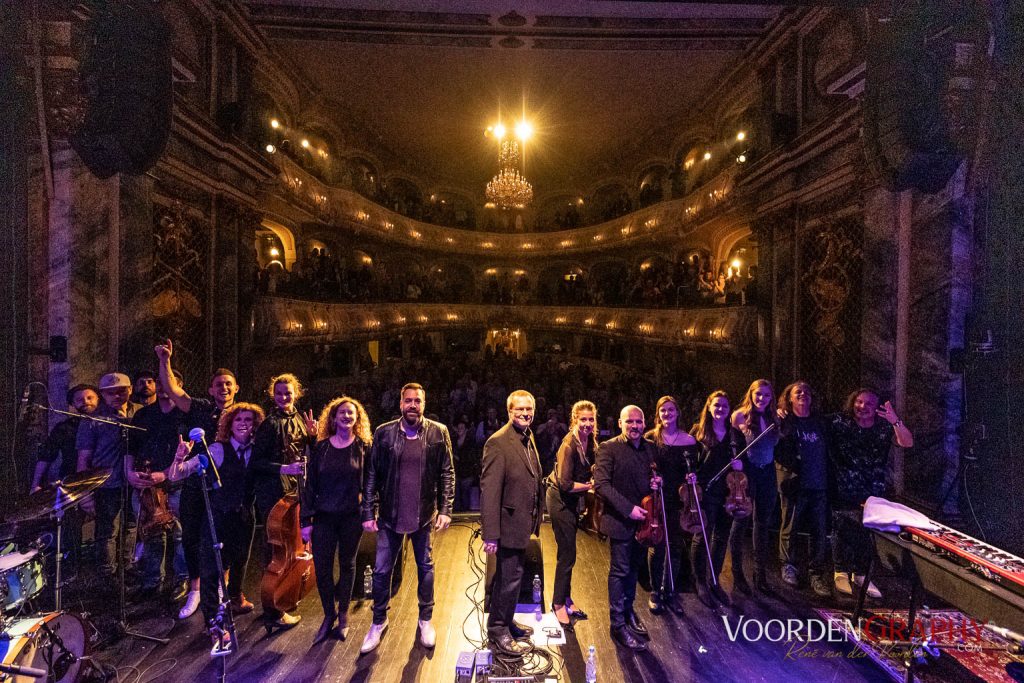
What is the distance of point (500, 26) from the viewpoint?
838 centimetres

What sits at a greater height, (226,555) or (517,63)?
(517,63)

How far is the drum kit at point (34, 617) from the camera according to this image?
101 inches

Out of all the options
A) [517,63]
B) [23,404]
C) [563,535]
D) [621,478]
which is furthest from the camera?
[517,63]

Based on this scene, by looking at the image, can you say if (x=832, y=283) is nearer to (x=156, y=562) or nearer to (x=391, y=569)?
(x=391, y=569)

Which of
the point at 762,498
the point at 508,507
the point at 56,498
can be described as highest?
the point at 56,498

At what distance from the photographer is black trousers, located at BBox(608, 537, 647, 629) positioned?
398 cm

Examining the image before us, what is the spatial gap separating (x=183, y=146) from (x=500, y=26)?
6043 millimetres

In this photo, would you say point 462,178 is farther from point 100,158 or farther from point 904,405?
point 904,405

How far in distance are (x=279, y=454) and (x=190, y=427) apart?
1.19 m

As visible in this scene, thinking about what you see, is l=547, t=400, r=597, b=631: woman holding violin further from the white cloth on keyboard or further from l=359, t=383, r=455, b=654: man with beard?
the white cloth on keyboard

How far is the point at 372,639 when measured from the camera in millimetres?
3836

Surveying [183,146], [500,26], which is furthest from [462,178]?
[183,146]

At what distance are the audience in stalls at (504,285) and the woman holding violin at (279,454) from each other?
6303mm

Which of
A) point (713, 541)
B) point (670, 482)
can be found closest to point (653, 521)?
point (670, 482)
